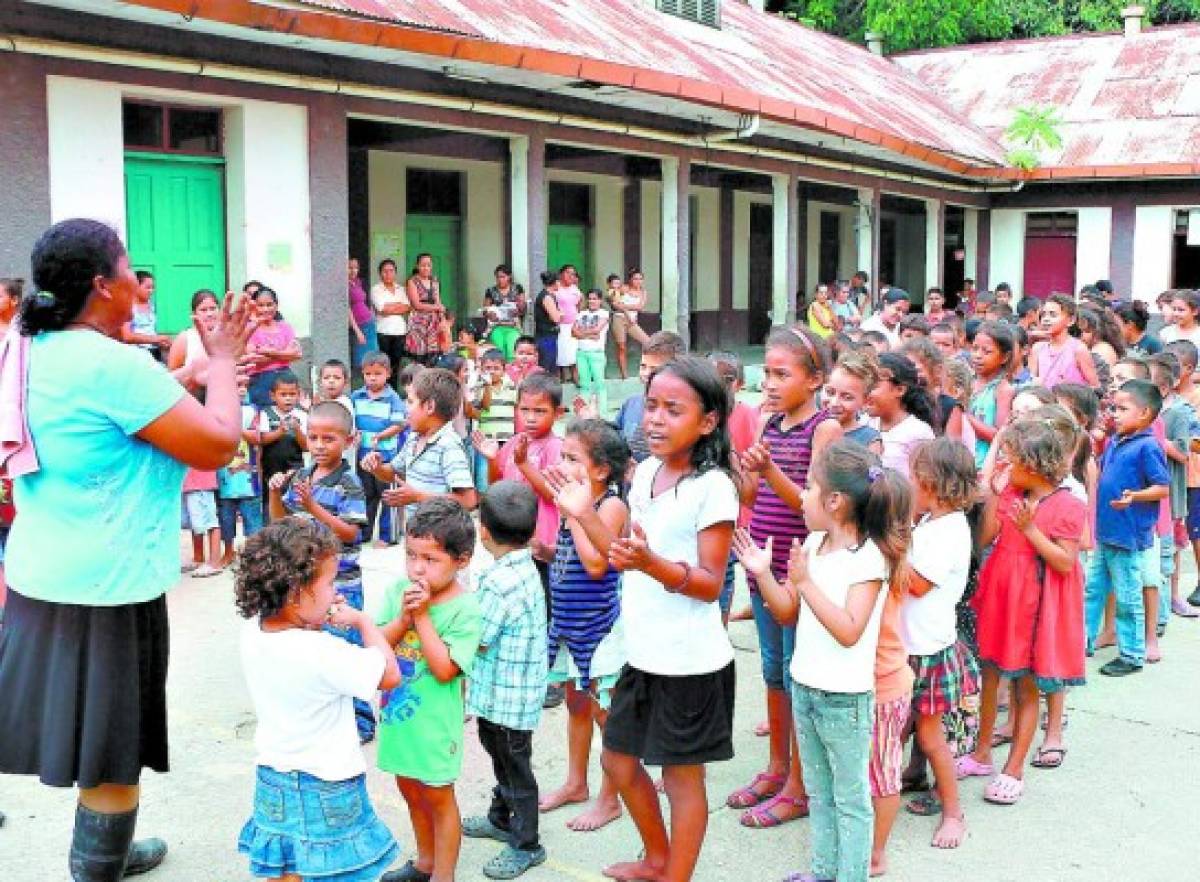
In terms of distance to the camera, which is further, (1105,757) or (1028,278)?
(1028,278)

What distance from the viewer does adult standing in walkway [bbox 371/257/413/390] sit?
11273mm

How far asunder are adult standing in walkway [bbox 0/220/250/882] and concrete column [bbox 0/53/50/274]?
5131mm

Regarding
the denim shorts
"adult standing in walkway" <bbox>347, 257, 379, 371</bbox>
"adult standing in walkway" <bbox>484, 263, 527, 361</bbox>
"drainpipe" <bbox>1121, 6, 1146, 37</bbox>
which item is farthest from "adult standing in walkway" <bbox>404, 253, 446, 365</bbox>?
"drainpipe" <bbox>1121, 6, 1146, 37</bbox>

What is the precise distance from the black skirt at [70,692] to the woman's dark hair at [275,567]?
1.27 ft

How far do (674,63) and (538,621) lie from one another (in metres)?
10.3

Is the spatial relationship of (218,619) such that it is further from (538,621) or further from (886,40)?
(886,40)

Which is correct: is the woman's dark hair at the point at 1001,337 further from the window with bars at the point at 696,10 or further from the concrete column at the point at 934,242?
the concrete column at the point at 934,242

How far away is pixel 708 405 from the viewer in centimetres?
326

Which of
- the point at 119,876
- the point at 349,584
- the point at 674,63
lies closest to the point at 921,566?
the point at 349,584

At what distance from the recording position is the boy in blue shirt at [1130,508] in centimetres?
546

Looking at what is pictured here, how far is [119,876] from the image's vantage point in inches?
127

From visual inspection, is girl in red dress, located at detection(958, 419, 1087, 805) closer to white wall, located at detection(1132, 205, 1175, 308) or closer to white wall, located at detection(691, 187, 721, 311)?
white wall, located at detection(691, 187, 721, 311)

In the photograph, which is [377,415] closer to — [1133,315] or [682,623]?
[682,623]

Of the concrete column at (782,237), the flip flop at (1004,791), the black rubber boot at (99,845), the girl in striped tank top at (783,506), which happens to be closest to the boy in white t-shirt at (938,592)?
the flip flop at (1004,791)
